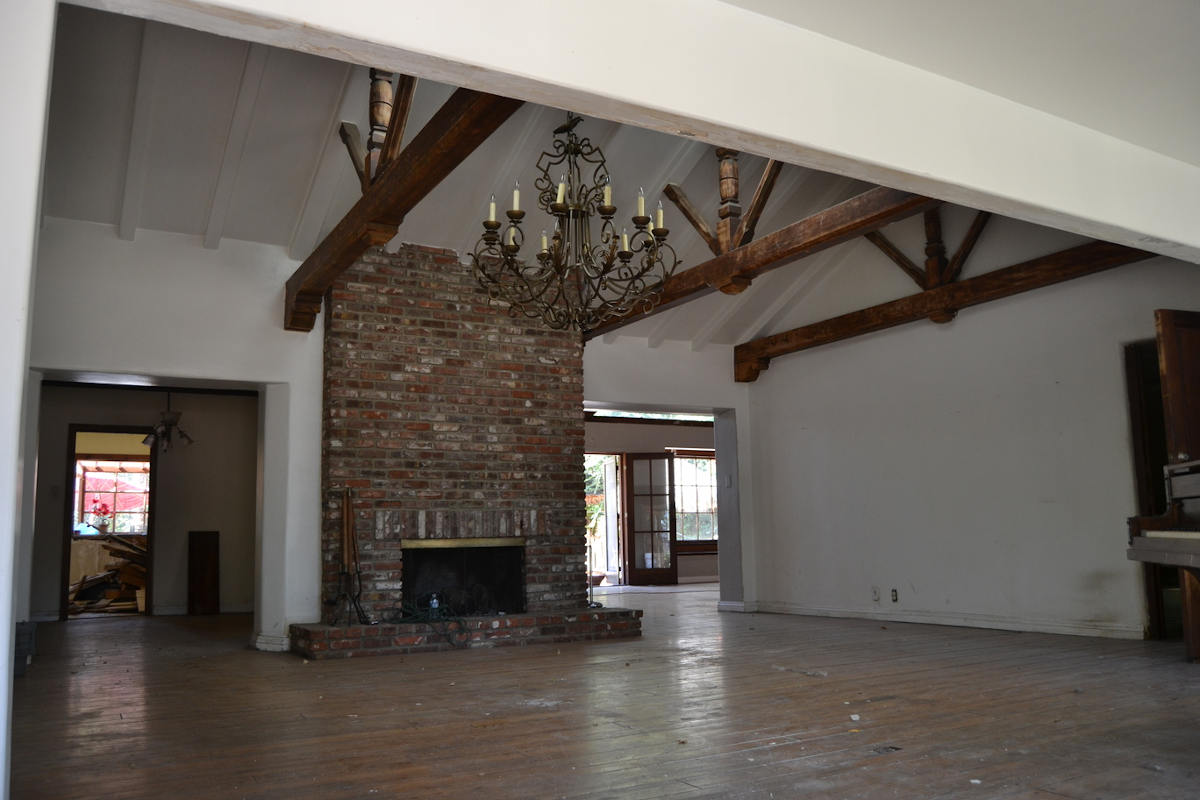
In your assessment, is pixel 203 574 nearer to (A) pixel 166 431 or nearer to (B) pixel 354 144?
(A) pixel 166 431

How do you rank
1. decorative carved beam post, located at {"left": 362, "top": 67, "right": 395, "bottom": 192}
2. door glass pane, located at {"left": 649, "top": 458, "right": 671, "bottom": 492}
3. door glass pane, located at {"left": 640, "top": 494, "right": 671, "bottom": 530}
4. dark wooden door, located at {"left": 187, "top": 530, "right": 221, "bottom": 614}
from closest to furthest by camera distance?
1. decorative carved beam post, located at {"left": 362, "top": 67, "right": 395, "bottom": 192}
2. dark wooden door, located at {"left": 187, "top": 530, "right": 221, "bottom": 614}
3. door glass pane, located at {"left": 640, "top": 494, "right": 671, "bottom": 530}
4. door glass pane, located at {"left": 649, "top": 458, "right": 671, "bottom": 492}

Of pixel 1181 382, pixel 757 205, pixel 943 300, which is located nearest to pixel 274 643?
pixel 757 205

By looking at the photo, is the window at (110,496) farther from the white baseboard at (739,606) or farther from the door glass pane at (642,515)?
the white baseboard at (739,606)

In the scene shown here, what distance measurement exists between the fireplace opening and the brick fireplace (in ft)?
0.06

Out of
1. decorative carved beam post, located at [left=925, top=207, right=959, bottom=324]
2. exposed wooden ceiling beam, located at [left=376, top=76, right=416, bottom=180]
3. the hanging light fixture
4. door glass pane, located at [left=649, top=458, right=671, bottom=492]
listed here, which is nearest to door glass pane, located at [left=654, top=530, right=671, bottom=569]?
door glass pane, located at [left=649, top=458, right=671, bottom=492]

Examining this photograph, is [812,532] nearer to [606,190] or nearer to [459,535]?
[459,535]

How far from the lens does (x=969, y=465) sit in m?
7.20

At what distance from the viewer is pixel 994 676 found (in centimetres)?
477

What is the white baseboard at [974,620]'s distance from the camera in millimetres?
6215

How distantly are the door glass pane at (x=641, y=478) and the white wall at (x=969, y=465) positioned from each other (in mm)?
4982

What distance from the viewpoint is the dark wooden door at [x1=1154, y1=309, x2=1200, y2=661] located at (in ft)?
16.8

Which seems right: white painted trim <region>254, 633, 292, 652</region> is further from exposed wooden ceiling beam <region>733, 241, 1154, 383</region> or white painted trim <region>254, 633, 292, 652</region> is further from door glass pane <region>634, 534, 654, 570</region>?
door glass pane <region>634, 534, 654, 570</region>

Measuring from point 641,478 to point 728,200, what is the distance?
323 inches

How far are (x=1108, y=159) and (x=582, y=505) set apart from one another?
4.85 m
